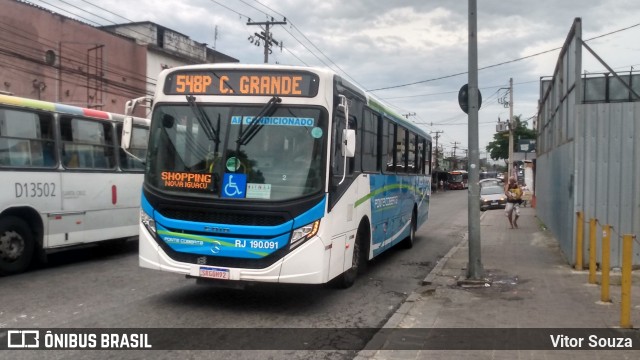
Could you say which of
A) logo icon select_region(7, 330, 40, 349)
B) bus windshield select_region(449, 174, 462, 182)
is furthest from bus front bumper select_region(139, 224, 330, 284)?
bus windshield select_region(449, 174, 462, 182)

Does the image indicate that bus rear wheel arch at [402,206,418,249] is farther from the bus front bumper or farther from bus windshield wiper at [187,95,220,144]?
bus windshield wiper at [187,95,220,144]

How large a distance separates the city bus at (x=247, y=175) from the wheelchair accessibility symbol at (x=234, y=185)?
0.01 m

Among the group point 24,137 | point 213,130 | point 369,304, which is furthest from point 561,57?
point 24,137

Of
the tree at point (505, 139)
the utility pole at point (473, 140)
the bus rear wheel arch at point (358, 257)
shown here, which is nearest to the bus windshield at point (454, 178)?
the tree at point (505, 139)

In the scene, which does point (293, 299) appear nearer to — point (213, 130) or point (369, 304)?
point (369, 304)

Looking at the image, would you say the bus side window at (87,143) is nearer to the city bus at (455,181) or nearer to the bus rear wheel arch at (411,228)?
the bus rear wheel arch at (411,228)

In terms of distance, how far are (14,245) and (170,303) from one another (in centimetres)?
337

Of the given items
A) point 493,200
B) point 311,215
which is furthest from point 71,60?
point 311,215

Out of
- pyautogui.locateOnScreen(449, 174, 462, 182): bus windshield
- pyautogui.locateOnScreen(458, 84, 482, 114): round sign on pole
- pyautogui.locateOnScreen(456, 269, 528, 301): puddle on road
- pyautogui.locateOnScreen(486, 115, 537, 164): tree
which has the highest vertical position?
pyautogui.locateOnScreen(486, 115, 537, 164): tree

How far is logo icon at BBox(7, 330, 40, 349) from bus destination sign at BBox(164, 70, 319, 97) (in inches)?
128

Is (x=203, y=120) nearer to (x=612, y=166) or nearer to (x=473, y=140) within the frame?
(x=473, y=140)

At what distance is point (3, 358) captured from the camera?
16.5 feet

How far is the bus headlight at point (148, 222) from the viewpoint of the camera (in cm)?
693

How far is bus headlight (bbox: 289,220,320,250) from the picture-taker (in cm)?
654
